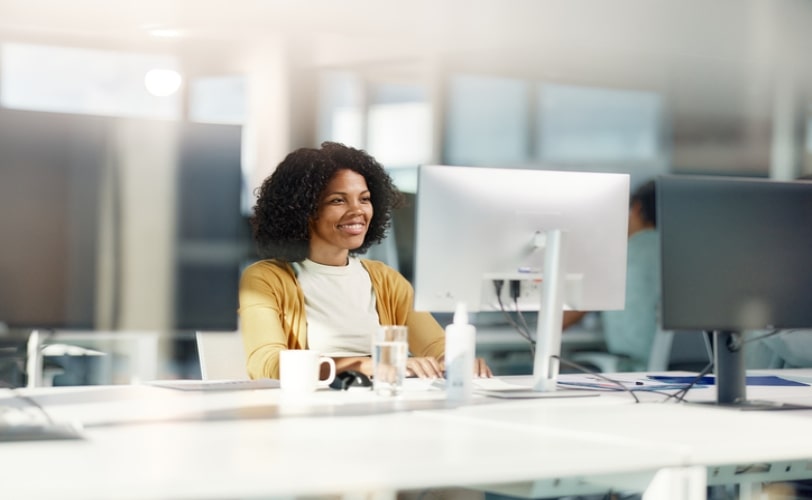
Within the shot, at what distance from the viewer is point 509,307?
7.54 feet

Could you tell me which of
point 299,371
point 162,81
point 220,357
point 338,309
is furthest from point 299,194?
point 162,81

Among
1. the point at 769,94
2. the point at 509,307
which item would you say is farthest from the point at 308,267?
the point at 769,94

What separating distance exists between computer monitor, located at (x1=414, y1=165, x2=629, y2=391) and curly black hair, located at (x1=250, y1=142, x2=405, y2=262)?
88 centimetres

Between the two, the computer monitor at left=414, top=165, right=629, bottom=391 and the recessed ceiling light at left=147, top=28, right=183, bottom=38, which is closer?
the computer monitor at left=414, top=165, right=629, bottom=391

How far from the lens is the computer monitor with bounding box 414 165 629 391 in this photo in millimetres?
2230

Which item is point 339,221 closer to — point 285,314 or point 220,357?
point 285,314

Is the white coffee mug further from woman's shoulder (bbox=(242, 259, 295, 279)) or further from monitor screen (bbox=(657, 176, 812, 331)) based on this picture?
monitor screen (bbox=(657, 176, 812, 331))

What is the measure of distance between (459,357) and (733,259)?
0.58 metres

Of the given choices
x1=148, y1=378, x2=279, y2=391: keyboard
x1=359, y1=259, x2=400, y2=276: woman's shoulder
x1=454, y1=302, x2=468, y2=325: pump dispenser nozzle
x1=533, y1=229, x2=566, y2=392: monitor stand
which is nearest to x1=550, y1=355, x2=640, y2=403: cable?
x1=533, y1=229, x2=566, y2=392: monitor stand

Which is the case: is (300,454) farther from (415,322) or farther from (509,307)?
(415,322)

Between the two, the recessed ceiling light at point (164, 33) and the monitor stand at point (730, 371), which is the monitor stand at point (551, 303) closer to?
the monitor stand at point (730, 371)

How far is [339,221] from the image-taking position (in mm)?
3160

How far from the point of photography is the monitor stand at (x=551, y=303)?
7.40 ft

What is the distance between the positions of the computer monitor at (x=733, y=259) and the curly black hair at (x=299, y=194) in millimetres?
1351
